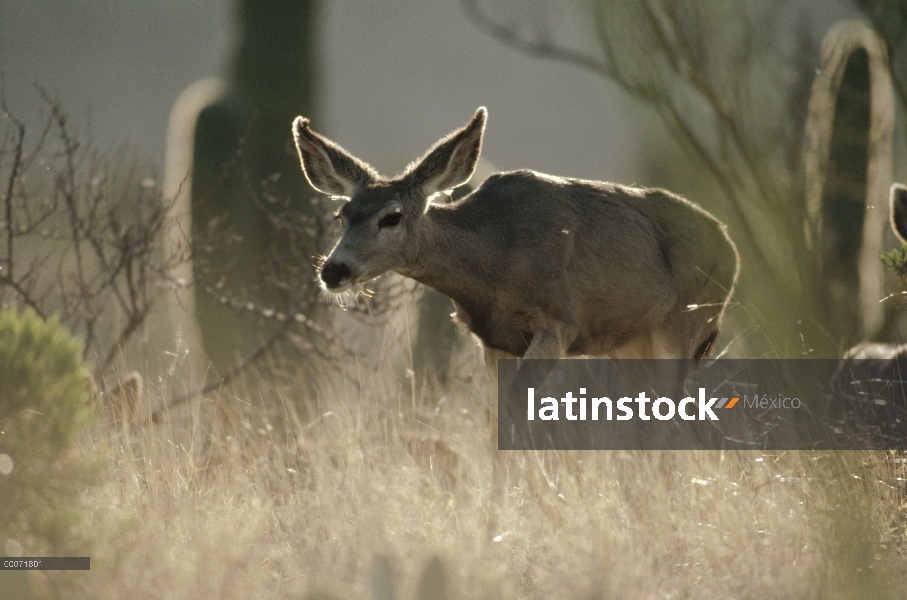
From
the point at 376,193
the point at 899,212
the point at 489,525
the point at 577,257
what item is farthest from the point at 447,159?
the point at 899,212

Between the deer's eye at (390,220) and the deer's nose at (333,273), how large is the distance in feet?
1.37

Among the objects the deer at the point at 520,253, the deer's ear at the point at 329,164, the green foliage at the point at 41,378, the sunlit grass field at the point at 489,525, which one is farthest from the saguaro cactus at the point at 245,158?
the green foliage at the point at 41,378

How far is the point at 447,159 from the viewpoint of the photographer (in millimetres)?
6316

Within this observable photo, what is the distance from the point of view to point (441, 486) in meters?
6.12

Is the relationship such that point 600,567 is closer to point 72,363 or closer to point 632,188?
point 72,363

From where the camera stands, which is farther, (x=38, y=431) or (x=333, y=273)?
(x=333, y=273)

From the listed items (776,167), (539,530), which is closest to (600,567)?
(539,530)

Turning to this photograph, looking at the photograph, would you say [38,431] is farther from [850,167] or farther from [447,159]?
[850,167]

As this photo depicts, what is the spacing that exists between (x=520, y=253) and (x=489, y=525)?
1912 mm

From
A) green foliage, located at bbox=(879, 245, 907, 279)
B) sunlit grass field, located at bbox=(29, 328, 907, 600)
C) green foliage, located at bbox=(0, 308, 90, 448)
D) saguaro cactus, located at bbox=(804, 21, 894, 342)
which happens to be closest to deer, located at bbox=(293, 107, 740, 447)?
sunlit grass field, located at bbox=(29, 328, 907, 600)

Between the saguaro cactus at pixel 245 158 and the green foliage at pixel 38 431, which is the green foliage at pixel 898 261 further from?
the saguaro cactus at pixel 245 158

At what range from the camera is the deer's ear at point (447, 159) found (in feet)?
20.5

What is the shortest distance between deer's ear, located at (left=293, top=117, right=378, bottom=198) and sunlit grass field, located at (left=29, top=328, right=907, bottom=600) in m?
1.48

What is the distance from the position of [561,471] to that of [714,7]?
2.73 meters
